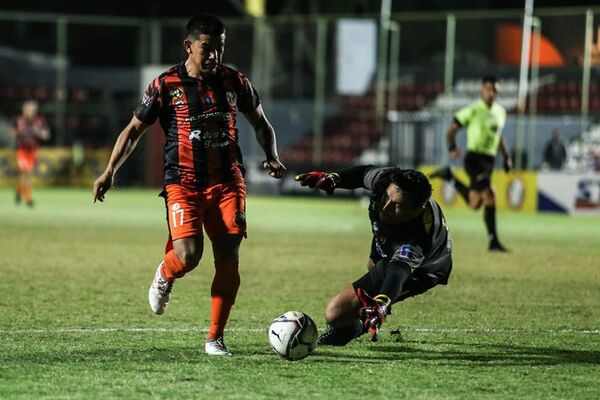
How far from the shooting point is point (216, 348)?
7.83 meters

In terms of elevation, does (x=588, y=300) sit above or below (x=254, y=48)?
below

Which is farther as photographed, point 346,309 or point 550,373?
point 346,309

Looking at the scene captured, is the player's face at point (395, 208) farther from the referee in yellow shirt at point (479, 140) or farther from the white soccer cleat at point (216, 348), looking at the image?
the referee in yellow shirt at point (479, 140)

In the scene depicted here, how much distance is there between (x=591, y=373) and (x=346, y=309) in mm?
1631

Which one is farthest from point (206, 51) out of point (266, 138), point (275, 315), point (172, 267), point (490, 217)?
point (490, 217)

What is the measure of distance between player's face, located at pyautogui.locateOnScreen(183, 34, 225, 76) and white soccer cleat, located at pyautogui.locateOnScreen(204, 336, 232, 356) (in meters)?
1.72

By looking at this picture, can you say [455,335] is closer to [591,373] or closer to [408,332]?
[408,332]

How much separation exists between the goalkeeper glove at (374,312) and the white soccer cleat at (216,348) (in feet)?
3.30

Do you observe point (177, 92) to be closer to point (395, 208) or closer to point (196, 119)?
point (196, 119)

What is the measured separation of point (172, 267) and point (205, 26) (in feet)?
5.26

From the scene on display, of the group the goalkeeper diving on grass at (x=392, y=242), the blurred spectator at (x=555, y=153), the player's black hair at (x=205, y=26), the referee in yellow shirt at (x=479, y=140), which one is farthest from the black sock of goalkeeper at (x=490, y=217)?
the blurred spectator at (x=555, y=153)

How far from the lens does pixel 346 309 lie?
810 centimetres

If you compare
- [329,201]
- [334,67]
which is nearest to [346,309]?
[329,201]

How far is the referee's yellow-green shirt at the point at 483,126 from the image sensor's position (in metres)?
17.7
